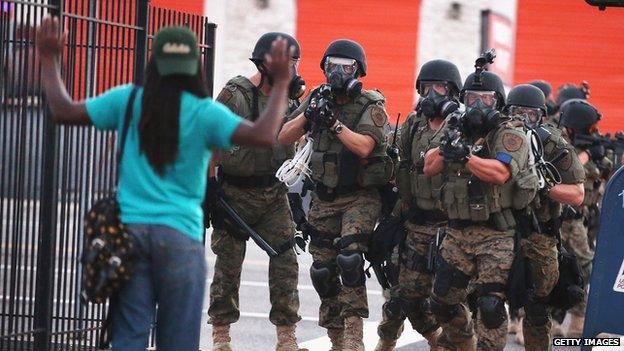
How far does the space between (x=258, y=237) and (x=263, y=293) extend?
4315mm

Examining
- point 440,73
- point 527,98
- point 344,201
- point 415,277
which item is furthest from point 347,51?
point 415,277

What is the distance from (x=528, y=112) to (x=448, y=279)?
1627 millimetres

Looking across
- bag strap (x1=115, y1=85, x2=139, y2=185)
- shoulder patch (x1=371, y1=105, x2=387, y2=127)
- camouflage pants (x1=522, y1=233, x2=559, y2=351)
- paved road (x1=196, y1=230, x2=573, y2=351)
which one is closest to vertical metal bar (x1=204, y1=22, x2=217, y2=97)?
shoulder patch (x1=371, y1=105, x2=387, y2=127)

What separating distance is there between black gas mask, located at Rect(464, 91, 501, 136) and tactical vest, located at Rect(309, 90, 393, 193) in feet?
2.75

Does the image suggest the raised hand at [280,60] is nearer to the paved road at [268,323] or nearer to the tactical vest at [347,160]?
the tactical vest at [347,160]

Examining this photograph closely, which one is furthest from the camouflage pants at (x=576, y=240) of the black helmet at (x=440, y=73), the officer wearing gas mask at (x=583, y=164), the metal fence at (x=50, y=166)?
the metal fence at (x=50, y=166)

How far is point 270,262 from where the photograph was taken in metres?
9.58

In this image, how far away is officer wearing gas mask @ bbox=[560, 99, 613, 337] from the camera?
11.6 m

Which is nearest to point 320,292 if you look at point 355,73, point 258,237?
point 258,237

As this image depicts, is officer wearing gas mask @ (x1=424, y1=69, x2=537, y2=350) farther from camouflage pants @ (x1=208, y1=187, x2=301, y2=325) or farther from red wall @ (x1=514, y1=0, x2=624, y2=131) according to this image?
red wall @ (x1=514, y1=0, x2=624, y2=131)

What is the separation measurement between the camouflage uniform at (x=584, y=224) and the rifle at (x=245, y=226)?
2.66 m

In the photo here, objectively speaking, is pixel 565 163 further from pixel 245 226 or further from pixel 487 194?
pixel 245 226

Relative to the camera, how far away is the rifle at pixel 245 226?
370 inches

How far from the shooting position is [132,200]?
5699 mm
